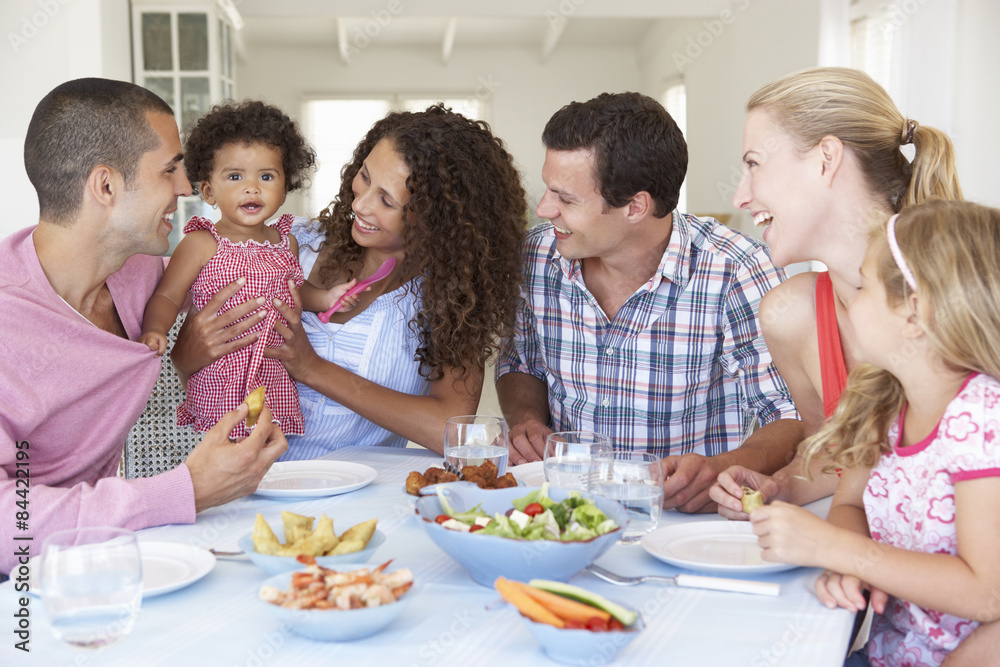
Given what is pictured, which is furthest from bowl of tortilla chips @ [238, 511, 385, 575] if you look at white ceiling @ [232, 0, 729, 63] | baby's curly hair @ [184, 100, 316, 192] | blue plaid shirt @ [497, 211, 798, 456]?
white ceiling @ [232, 0, 729, 63]

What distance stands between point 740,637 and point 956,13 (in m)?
4.10

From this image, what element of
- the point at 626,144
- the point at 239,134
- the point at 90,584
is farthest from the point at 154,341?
the point at 626,144

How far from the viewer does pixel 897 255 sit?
118 cm

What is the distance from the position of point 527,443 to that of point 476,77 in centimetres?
1086

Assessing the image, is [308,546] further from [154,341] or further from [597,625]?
[154,341]

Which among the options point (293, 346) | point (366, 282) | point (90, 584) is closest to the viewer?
point (90, 584)

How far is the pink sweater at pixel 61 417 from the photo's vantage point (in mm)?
1260

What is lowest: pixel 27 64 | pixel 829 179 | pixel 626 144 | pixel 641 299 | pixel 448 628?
pixel 448 628

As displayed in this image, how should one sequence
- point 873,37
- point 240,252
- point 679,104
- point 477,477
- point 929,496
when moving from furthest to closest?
point 679,104 < point 873,37 < point 240,252 < point 477,477 < point 929,496

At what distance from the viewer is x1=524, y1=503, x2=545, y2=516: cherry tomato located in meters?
1.08

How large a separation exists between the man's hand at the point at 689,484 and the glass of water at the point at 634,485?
25cm

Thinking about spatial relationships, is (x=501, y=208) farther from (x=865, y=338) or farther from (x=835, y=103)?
(x=865, y=338)

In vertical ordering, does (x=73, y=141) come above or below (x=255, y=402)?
above

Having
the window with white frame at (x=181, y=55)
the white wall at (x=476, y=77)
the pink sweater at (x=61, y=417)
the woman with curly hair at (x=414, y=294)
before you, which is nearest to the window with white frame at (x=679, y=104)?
the white wall at (x=476, y=77)
